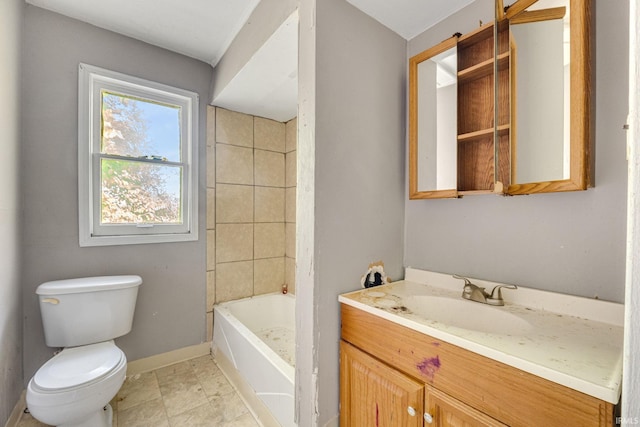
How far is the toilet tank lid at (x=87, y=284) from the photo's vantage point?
1.47 metres

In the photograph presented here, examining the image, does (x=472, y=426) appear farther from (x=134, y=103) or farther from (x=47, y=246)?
(x=134, y=103)

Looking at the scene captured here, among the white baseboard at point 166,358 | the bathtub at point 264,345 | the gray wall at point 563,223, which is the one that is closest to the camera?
the gray wall at point 563,223

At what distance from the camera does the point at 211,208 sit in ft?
7.04

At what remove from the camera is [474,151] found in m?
1.29

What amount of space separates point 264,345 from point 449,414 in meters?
1.03

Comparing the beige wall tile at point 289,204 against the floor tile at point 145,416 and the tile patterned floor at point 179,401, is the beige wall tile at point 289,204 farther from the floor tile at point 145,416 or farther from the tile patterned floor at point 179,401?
the floor tile at point 145,416

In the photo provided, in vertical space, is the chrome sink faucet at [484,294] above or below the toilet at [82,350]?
above

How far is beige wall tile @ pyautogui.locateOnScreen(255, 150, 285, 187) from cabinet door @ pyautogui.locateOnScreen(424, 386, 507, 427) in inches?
76.1

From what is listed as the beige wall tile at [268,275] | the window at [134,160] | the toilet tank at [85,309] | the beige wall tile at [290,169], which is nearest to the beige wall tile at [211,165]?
the window at [134,160]

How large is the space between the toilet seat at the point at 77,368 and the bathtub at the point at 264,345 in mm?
635

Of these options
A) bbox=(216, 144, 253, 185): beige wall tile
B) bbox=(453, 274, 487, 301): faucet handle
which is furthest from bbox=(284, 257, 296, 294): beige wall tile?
bbox=(453, 274, 487, 301): faucet handle

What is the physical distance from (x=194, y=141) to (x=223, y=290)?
119 cm

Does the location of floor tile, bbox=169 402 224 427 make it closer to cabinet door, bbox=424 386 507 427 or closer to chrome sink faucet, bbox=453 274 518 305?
cabinet door, bbox=424 386 507 427

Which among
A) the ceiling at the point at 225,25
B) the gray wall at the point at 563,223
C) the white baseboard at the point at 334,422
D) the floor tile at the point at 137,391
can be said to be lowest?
the floor tile at the point at 137,391
